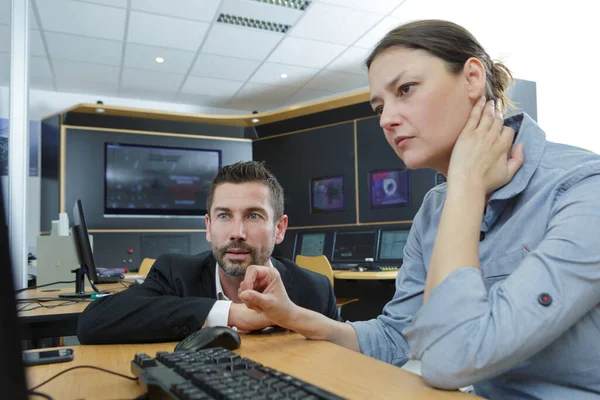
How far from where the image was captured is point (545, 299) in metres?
0.62

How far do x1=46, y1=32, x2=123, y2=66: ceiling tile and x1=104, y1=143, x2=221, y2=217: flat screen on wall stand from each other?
0.96 metres

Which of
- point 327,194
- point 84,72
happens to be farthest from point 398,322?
point 84,72

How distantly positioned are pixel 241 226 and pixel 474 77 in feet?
2.75

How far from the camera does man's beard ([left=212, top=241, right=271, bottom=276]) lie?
1.41 metres

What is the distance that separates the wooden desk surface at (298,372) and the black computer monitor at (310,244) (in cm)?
392

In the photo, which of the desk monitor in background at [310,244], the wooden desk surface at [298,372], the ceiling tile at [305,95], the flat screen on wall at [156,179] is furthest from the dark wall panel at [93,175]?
the wooden desk surface at [298,372]

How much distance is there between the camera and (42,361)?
2.83 feet

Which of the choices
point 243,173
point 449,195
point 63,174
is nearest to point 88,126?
point 63,174

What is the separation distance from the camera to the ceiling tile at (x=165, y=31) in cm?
448

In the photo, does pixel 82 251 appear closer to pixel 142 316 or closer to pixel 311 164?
pixel 142 316

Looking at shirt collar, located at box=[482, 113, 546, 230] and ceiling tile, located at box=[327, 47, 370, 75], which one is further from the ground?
ceiling tile, located at box=[327, 47, 370, 75]

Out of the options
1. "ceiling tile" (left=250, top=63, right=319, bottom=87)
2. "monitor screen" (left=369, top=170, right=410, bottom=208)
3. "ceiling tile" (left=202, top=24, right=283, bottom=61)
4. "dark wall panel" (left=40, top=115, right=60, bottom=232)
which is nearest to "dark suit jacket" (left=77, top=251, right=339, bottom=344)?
"monitor screen" (left=369, top=170, right=410, bottom=208)

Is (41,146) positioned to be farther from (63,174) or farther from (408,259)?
(408,259)

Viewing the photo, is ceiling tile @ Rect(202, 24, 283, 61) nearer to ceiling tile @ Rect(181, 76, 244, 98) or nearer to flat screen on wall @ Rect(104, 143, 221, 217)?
ceiling tile @ Rect(181, 76, 244, 98)
